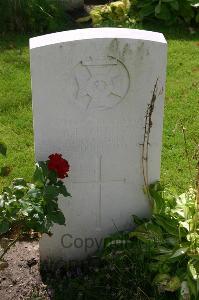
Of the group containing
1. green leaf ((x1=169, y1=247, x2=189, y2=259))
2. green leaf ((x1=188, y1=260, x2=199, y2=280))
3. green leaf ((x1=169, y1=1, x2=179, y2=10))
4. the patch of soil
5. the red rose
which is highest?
green leaf ((x1=169, y1=1, x2=179, y2=10))

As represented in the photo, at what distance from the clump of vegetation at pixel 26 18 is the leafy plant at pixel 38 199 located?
13.8ft

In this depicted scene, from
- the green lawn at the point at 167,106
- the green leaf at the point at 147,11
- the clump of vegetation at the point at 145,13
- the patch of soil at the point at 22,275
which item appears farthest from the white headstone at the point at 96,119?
the green leaf at the point at 147,11

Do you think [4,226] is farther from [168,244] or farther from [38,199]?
[168,244]

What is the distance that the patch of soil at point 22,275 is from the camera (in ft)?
11.8

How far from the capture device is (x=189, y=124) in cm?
536

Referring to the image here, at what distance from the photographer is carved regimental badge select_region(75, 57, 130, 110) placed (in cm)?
330

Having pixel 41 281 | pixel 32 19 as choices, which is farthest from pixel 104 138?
pixel 32 19

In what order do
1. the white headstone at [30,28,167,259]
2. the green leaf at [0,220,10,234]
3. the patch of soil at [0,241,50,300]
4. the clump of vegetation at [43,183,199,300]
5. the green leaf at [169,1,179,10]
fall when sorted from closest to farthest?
the green leaf at [0,220,10,234] → the white headstone at [30,28,167,259] → the clump of vegetation at [43,183,199,300] → the patch of soil at [0,241,50,300] → the green leaf at [169,1,179,10]

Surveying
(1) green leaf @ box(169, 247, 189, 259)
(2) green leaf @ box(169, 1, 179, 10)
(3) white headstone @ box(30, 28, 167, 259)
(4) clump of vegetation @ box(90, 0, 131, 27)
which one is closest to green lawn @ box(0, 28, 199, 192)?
(2) green leaf @ box(169, 1, 179, 10)

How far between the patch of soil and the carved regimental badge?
1185 millimetres

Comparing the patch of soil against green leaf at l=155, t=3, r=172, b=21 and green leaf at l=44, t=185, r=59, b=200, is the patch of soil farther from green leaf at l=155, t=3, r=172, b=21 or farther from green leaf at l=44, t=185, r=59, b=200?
green leaf at l=155, t=3, r=172, b=21

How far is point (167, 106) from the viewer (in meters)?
5.70

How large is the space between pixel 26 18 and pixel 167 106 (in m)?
2.59

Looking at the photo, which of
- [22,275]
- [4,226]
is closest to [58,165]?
[4,226]
